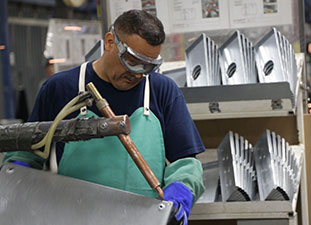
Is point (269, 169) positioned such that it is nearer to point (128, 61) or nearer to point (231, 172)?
point (231, 172)

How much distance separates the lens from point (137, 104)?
2.49m

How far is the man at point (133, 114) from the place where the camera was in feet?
7.74

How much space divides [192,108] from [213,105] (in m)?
0.12

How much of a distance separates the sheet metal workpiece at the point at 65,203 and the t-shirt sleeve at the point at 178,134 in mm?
392

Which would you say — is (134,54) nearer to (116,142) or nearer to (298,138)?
(116,142)

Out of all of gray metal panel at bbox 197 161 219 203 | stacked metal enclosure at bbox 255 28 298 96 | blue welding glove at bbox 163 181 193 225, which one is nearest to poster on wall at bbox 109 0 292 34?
stacked metal enclosure at bbox 255 28 298 96

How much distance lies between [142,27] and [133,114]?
1.10 ft

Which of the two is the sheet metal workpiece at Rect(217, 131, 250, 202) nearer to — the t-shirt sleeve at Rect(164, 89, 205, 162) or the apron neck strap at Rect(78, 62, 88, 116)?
the t-shirt sleeve at Rect(164, 89, 205, 162)

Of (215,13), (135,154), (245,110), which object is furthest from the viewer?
(215,13)

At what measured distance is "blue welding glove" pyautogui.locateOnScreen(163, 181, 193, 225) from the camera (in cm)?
216

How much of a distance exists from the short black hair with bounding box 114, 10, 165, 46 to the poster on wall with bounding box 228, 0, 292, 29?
6.68ft

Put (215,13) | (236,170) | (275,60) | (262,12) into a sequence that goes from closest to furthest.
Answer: (236,170)
(275,60)
(262,12)
(215,13)

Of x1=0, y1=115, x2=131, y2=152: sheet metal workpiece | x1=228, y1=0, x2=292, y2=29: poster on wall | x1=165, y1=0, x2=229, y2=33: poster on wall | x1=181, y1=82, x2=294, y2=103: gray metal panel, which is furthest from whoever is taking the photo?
x1=165, y1=0, x2=229, y2=33: poster on wall

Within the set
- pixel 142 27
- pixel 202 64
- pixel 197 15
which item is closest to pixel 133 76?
pixel 142 27
